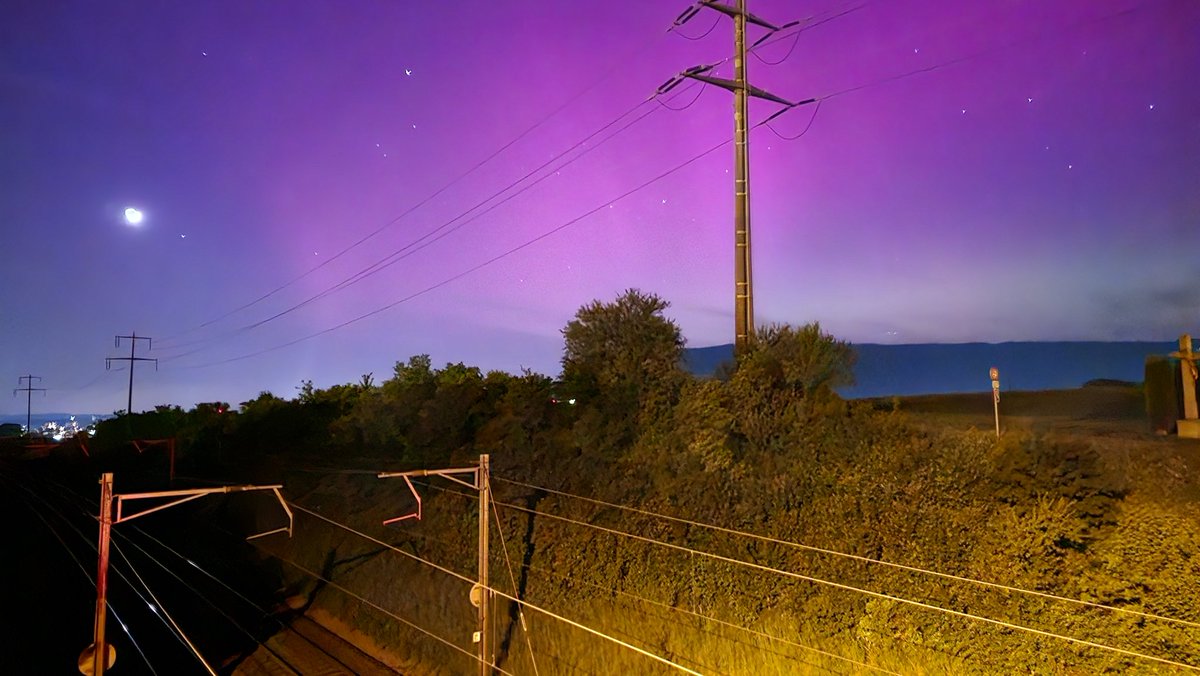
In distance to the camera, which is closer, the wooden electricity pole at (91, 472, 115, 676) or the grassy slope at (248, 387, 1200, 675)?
the grassy slope at (248, 387, 1200, 675)

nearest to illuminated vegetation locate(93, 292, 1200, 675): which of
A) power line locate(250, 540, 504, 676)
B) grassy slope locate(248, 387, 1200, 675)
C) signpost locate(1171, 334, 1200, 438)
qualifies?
grassy slope locate(248, 387, 1200, 675)

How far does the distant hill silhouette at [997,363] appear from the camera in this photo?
791 inches

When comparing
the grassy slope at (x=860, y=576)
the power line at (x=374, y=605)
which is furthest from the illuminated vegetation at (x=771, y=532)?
the power line at (x=374, y=605)

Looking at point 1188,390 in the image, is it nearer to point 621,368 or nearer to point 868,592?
point 868,592

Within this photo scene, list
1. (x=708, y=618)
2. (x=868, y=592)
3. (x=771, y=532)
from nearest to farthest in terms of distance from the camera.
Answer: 1. (x=868, y=592)
2. (x=708, y=618)
3. (x=771, y=532)

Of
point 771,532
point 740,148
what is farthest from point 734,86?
point 771,532

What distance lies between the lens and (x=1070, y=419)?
1557cm

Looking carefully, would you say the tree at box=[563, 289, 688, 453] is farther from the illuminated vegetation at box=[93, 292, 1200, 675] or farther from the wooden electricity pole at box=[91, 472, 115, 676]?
the wooden electricity pole at box=[91, 472, 115, 676]

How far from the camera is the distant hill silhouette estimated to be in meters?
20.1

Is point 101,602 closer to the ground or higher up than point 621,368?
closer to the ground

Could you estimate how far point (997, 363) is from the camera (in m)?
21.0

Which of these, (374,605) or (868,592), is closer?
(868,592)

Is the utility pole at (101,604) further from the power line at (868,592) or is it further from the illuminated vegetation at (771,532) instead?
the power line at (868,592)

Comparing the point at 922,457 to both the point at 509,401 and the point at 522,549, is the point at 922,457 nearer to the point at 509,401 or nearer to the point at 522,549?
the point at 522,549
